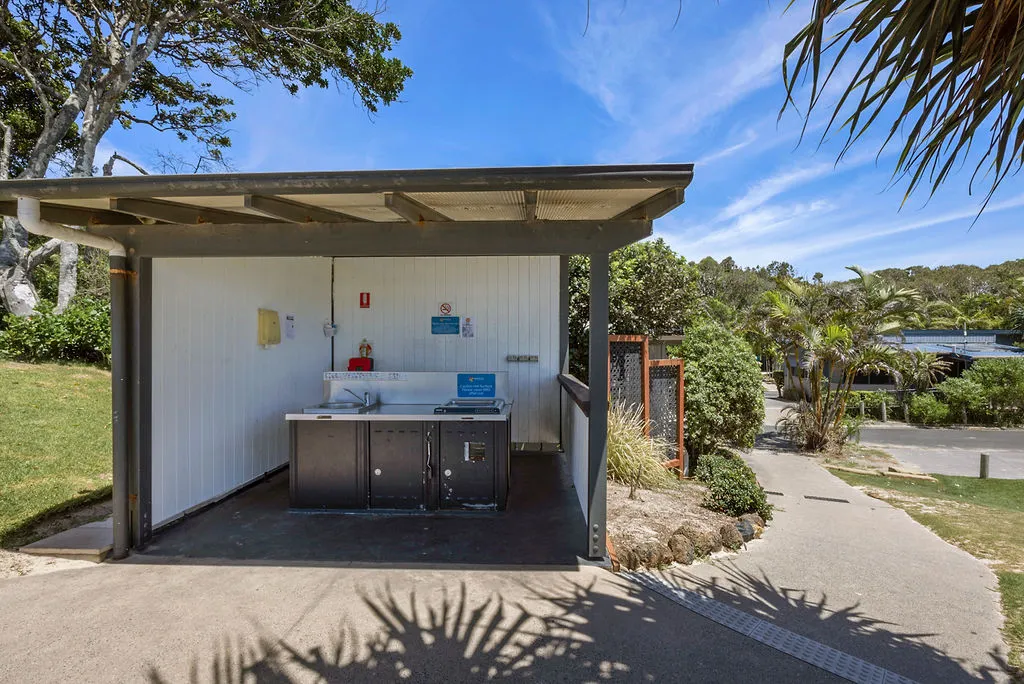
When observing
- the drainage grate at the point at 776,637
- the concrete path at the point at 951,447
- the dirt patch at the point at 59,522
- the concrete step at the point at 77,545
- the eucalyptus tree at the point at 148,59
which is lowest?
the concrete path at the point at 951,447

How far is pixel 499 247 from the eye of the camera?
3.42 meters

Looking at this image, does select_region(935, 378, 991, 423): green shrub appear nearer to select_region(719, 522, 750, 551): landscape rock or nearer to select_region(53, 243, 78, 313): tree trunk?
select_region(719, 522, 750, 551): landscape rock

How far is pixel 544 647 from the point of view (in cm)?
256

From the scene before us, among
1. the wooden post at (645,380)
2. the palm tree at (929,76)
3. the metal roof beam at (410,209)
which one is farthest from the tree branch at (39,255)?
the palm tree at (929,76)

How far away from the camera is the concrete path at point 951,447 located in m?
9.41

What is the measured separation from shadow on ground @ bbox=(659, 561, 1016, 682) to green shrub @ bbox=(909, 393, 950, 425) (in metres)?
14.1

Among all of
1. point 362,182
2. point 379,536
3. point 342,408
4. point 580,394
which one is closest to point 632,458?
point 580,394

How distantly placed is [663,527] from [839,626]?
4.88 feet

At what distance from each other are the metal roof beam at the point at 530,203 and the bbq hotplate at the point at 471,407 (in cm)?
181

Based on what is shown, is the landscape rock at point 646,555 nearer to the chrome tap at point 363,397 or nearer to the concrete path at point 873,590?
the concrete path at point 873,590

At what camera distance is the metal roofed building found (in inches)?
105

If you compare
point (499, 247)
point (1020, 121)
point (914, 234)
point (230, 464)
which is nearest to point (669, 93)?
point (499, 247)

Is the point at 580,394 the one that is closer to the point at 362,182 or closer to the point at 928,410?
the point at 362,182

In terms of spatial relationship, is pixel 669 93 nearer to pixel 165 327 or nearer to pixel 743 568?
pixel 743 568
